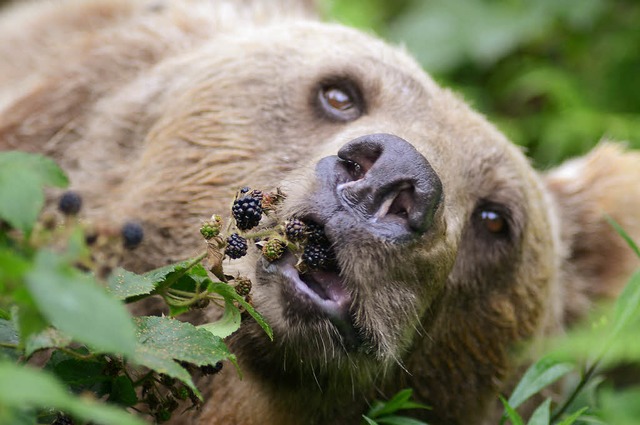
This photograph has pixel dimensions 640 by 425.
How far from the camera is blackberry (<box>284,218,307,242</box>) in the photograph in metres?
3.13

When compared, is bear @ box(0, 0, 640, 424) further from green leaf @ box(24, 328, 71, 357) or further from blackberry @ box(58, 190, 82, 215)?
green leaf @ box(24, 328, 71, 357)

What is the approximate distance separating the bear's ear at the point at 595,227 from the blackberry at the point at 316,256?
2789 millimetres

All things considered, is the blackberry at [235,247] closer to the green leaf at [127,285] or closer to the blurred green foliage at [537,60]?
the green leaf at [127,285]

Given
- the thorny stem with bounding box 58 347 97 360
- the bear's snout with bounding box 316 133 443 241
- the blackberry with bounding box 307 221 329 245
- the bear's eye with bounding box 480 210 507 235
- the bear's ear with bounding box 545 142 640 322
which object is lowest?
the thorny stem with bounding box 58 347 97 360

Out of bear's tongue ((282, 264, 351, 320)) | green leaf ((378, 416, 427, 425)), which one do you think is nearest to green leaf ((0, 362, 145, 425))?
bear's tongue ((282, 264, 351, 320))

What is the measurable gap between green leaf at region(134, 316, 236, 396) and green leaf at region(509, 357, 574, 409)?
1.38 m

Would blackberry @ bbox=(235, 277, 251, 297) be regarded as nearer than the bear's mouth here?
Yes

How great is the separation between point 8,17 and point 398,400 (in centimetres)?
572

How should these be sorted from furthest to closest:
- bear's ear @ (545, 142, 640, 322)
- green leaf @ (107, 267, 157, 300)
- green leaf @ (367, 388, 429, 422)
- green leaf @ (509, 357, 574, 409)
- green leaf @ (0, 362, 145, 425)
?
bear's ear @ (545, 142, 640, 322)
green leaf @ (367, 388, 429, 422)
green leaf @ (509, 357, 574, 409)
green leaf @ (107, 267, 157, 300)
green leaf @ (0, 362, 145, 425)

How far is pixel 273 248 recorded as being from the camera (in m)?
3.14

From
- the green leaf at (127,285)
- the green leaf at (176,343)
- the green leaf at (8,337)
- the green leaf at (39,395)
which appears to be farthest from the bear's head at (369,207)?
the green leaf at (39,395)

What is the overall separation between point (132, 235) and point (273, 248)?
101 cm

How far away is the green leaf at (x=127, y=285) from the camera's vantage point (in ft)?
8.97

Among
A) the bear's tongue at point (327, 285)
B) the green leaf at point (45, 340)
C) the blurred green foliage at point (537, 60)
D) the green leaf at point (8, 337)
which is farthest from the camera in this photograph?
the blurred green foliage at point (537, 60)
